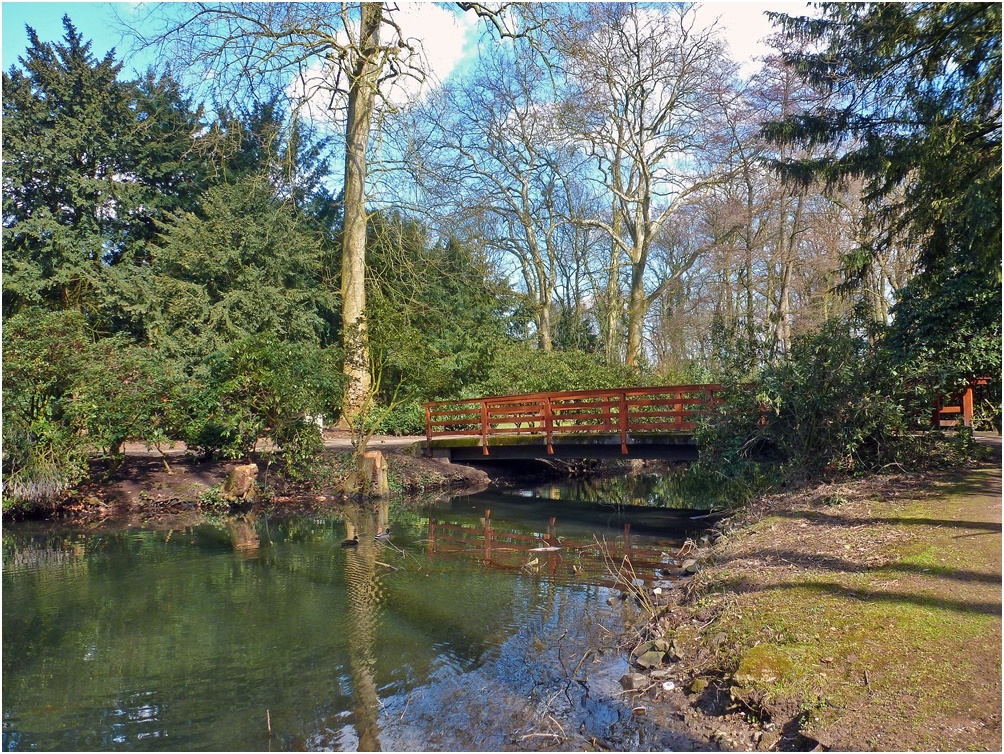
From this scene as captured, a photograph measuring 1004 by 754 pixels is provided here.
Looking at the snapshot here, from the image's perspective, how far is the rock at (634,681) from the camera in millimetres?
5453

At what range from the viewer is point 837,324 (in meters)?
11.5

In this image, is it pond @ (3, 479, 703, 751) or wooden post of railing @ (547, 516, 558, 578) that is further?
wooden post of railing @ (547, 516, 558, 578)

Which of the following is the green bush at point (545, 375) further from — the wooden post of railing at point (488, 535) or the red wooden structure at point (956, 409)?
the red wooden structure at point (956, 409)

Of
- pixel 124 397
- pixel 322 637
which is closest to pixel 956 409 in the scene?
pixel 322 637

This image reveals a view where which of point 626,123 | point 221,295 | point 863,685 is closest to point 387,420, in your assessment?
point 221,295

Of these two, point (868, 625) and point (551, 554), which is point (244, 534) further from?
point (868, 625)

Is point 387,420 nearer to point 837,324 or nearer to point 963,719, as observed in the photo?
point 837,324

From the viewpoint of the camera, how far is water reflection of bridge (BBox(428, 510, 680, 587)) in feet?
30.0

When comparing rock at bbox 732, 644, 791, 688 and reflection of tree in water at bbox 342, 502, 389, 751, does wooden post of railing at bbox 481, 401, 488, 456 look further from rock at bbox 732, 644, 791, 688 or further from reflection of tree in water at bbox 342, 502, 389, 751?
rock at bbox 732, 644, 791, 688

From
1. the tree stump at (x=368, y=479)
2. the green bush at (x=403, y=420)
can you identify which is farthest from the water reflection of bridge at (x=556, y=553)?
the green bush at (x=403, y=420)

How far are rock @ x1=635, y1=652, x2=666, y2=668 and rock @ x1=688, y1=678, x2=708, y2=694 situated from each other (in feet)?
1.66

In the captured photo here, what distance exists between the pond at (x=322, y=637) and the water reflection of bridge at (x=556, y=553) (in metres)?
0.05

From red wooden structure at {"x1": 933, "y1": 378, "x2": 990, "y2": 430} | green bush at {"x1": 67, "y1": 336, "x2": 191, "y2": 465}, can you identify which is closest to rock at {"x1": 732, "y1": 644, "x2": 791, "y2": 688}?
red wooden structure at {"x1": 933, "y1": 378, "x2": 990, "y2": 430}

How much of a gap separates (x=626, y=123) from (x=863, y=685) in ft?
69.0
